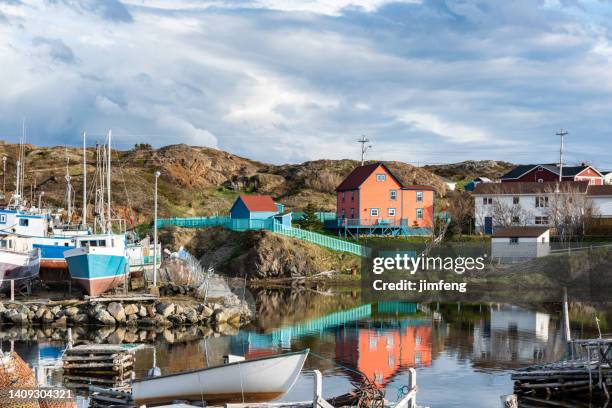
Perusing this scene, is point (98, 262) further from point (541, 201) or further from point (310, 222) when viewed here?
point (541, 201)

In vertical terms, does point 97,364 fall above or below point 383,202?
below

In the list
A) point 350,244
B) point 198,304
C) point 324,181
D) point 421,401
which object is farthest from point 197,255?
point 421,401

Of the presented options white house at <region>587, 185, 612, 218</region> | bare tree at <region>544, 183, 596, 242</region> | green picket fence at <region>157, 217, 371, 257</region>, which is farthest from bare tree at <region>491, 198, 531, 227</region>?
green picket fence at <region>157, 217, 371, 257</region>

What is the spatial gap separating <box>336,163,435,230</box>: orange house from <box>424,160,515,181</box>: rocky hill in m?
49.7

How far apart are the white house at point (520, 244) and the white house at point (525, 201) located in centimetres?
1134

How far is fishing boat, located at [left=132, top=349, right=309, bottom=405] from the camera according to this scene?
25703mm

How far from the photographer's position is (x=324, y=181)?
116875 mm

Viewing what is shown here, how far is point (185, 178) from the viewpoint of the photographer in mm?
116500

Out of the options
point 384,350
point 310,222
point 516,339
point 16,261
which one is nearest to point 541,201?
point 310,222

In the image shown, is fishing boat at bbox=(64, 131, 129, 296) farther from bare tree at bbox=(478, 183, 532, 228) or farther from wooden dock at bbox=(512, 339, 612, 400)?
bare tree at bbox=(478, 183, 532, 228)

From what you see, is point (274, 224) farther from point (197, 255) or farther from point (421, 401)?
point (421, 401)

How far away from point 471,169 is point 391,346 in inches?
4299

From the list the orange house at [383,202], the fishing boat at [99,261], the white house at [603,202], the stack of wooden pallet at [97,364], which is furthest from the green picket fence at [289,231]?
the stack of wooden pallet at [97,364]

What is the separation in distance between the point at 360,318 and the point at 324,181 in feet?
215
